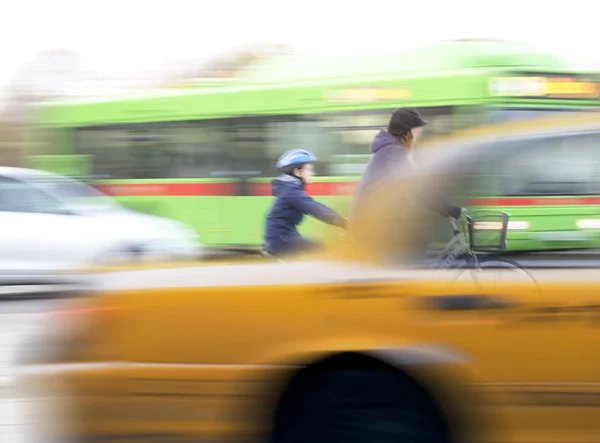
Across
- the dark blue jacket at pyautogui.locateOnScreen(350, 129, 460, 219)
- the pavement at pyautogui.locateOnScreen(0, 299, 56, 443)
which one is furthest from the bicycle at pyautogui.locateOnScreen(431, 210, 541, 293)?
the pavement at pyautogui.locateOnScreen(0, 299, 56, 443)

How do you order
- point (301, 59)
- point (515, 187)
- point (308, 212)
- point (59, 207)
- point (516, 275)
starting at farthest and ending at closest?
point (301, 59) < point (59, 207) < point (308, 212) < point (515, 187) < point (516, 275)

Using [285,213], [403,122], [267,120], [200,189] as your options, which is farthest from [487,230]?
[200,189]

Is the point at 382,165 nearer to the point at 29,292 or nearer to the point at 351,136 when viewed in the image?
the point at 29,292

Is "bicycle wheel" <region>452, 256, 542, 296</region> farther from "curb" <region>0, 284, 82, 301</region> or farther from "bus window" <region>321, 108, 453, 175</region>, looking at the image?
"bus window" <region>321, 108, 453, 175</region>

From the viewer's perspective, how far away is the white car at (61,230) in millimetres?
10805

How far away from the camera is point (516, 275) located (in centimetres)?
349

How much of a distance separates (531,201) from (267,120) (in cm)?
1023

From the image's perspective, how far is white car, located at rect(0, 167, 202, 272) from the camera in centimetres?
1080

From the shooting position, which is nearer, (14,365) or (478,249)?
(478,249)

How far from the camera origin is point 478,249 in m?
3.56

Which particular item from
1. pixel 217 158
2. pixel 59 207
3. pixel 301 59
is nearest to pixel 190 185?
pixel 217 158

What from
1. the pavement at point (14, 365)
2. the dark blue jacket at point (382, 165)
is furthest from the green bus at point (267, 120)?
the dark blue jacket at point (382, 165)

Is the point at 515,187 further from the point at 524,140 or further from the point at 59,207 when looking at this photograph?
the point at 59,207

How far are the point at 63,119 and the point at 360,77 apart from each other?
4.95 meters
